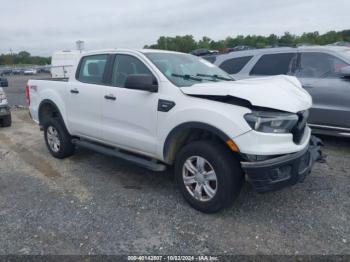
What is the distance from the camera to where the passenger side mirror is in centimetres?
364

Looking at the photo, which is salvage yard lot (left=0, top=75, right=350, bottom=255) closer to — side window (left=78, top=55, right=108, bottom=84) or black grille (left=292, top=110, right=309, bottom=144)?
black grille (left=292, top=110, right=309, bottom=144)

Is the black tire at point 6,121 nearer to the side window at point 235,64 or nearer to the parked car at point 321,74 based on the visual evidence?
the side window at point 235,64

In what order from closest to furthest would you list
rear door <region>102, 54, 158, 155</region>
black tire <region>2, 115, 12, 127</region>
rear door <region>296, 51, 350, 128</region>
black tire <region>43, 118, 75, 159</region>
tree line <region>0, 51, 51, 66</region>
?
rear door <region>102, 54, 158, 155</region> → rear door <region>296, 51, 350, 128</region> → black tire <region>43, 118, 75, 159</region> → black tire <region>2, 115, 12, 127</region> → tree line <region>0, 51, 51, 66</region>

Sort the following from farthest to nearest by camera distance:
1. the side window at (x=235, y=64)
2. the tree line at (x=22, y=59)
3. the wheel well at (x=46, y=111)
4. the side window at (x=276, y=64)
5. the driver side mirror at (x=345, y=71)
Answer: the tree line at (x=22, y=59) < the side window at (x=235, y=64) < the side window at (x=276, y=64) < the wheel well at (x=46, y=111) < the driver side mirror at (x=345, y=71)

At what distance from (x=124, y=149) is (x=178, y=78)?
1.22 metres

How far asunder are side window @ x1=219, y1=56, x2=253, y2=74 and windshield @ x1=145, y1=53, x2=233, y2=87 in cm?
219

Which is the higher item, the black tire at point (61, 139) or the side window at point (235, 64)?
the side window at point (235, 64)

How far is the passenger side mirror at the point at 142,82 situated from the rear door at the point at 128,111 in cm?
13

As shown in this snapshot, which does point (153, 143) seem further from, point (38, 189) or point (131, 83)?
point (38, 189)

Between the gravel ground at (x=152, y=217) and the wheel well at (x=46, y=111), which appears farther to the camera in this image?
the wheel well at (x=46, y=111)

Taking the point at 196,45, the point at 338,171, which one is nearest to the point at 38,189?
the point at 338,171

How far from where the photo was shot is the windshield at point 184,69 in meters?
3.93

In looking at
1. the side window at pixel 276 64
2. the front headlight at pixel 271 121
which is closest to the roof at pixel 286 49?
the side window at pixel 276 64

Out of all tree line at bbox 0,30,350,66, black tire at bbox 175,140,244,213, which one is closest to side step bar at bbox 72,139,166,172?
black tire at bbox 175,140,244,213
